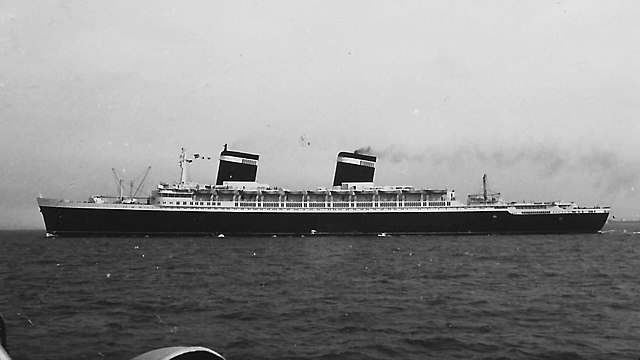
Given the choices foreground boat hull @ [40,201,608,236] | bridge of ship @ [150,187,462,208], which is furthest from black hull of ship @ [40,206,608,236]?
bridge of ship @ [150,187,462,208]

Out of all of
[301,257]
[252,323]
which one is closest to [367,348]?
[252,323]

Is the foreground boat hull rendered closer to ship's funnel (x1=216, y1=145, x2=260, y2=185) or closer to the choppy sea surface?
ship's funnel (x1=216, y1=145, x2=260, y2=185)

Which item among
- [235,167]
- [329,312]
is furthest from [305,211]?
[329,312]

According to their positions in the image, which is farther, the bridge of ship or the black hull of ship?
the bridge of ship

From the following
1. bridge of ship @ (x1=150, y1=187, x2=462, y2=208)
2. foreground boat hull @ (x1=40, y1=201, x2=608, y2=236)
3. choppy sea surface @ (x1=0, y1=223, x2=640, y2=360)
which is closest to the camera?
choppy sea surface @ (x1=0, y1=223, x2=640, y2=360)

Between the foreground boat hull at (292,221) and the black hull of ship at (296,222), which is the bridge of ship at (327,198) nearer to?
the foreground boat hull at (292,221)

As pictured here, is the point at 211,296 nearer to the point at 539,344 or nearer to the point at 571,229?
the point at 539,344
